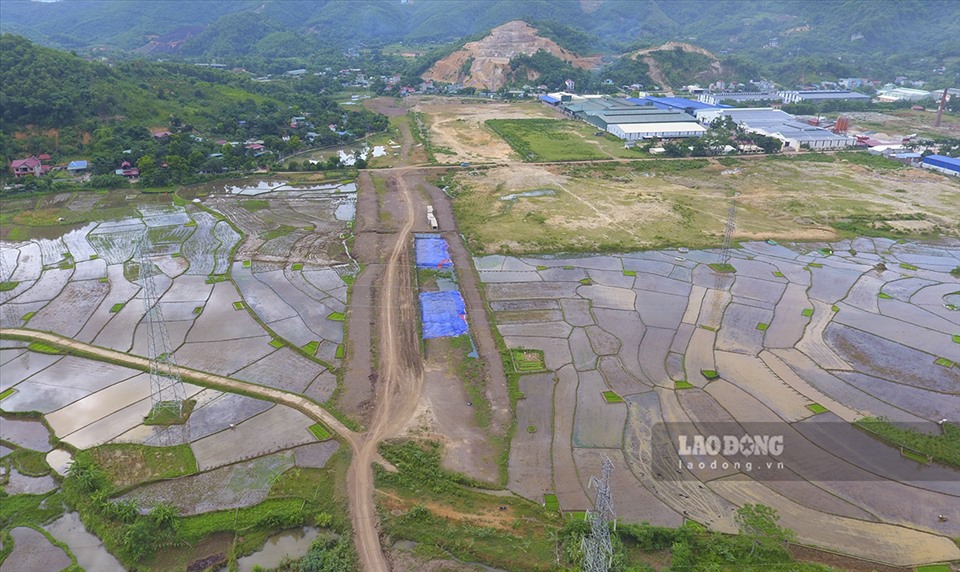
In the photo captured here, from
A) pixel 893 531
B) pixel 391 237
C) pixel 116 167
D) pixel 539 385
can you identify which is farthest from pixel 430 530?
pixel 116 167

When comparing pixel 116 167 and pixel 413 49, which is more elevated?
pixel 413 49

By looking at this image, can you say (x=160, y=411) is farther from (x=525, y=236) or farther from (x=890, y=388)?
(x=890, y=388)

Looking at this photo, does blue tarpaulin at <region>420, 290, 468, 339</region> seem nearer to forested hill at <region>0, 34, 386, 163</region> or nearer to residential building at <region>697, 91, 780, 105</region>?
forested hill at <region>0, 34, 386, 163</region>

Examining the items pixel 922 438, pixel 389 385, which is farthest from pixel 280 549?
pixel 922 438

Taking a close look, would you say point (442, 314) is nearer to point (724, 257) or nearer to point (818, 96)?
point (724, 257)

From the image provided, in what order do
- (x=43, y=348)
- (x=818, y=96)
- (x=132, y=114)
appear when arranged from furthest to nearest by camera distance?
(x=818, y=96), (x=132, y=114), (x=43, y=348)

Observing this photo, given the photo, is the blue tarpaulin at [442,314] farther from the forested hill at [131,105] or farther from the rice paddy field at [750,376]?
the forested hill at [131,105]
